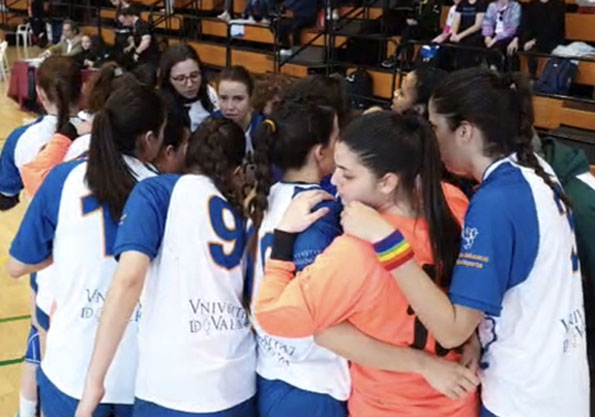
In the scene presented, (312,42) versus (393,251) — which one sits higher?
(393,251)

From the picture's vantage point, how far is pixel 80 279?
1.66 metres

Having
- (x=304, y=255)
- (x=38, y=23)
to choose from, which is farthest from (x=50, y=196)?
(x=38, y=23)

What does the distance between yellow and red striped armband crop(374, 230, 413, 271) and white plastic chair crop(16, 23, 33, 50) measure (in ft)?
49.9

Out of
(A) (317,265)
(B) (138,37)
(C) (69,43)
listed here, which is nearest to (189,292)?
(A) (317,265)

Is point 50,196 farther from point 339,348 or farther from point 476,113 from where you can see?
point 476,113

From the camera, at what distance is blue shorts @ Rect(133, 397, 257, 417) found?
60.0 inches

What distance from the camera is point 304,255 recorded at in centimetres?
134

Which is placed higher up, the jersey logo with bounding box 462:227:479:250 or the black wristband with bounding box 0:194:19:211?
the jersey logo with bounding box 462:227:479:250

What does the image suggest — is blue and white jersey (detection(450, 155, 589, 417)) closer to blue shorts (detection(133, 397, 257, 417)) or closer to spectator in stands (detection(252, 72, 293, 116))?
blue shorts (detection(133, 397, 257, 417))

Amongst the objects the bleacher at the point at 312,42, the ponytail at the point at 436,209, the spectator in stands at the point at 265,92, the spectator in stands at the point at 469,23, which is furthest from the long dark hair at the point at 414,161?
the spectator in stands at the point at 469,23

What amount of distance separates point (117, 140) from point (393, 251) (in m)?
0.80

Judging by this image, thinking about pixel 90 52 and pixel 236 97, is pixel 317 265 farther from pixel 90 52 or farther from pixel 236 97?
pixel 90 52

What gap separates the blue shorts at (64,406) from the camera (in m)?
1.67

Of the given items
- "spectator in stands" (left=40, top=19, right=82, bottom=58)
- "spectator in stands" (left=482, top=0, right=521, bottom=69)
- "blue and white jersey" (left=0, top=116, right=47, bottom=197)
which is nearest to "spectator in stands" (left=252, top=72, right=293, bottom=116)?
"blue and white jersey" (left=0, top=116, right=47, bottom=197)
